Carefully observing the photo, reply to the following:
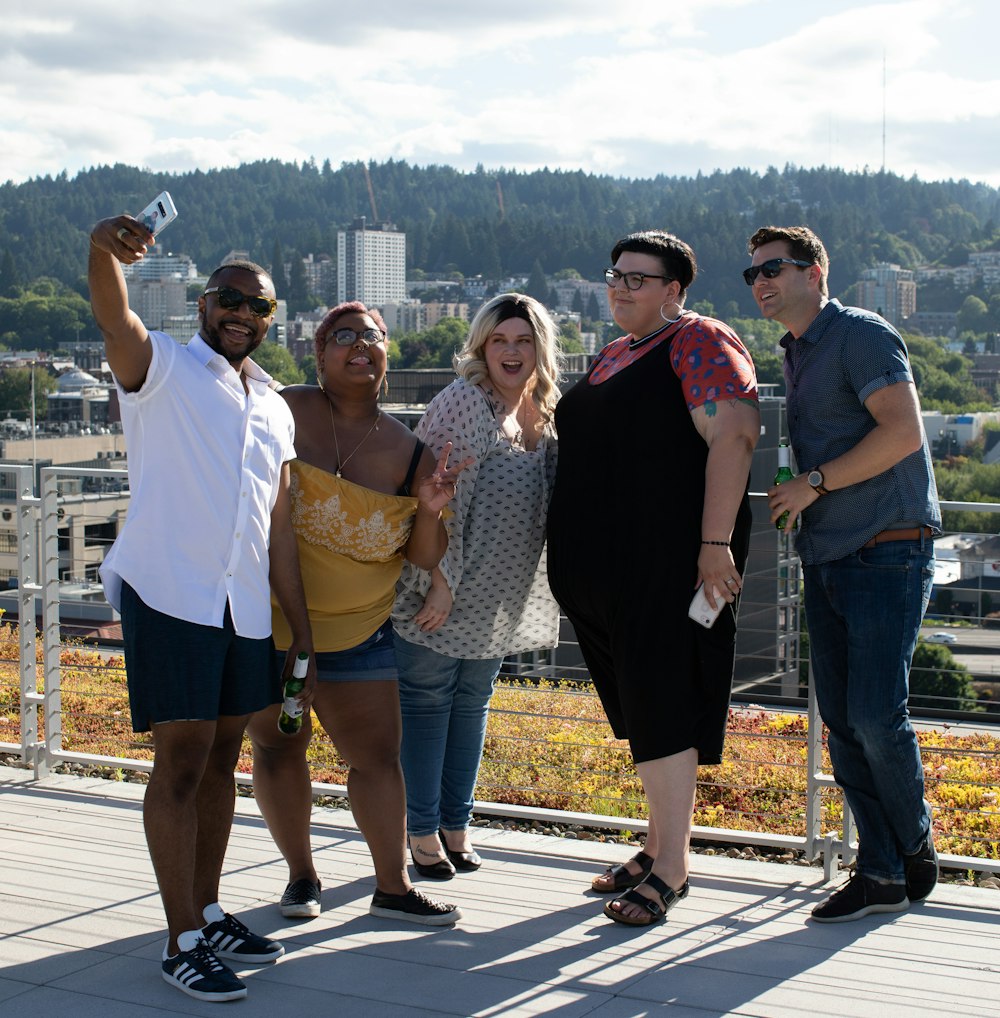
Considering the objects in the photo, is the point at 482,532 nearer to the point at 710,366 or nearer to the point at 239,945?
the point at 710,366

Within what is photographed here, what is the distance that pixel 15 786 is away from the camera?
4.27 m

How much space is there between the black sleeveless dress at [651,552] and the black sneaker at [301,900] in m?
0.80

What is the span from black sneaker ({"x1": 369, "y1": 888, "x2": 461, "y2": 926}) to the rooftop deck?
3 centimetres

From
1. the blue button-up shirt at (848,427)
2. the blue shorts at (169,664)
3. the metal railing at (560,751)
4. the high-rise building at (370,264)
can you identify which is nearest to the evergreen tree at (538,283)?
the high-rise building at (370,264)

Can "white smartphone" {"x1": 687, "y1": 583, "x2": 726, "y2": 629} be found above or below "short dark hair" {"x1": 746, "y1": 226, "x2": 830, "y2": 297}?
below

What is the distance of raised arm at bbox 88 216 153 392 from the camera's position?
2.47 m

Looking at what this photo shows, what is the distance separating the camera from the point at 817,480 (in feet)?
9.87

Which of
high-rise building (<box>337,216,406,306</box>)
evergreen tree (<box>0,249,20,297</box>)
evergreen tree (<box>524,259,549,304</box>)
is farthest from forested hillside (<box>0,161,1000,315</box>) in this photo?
high-rise building (<box>337,216,406,306</box>)

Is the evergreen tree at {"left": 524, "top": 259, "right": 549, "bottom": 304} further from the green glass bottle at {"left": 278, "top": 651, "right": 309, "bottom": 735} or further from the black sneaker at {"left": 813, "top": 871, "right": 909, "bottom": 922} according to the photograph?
the green glass bottle at {"left": 278, "top": 651, "right": 309, "bottom": 735}

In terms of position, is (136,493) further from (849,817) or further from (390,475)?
(849,817)

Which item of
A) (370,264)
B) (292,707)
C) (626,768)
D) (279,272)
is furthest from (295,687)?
(370,264)

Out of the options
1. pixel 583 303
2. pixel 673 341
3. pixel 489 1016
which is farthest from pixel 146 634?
pixel 583 303

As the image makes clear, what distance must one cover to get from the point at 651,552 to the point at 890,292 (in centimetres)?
15621

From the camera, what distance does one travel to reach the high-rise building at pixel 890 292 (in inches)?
5915
